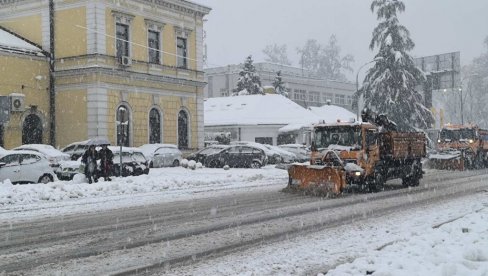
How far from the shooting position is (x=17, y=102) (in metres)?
33.3

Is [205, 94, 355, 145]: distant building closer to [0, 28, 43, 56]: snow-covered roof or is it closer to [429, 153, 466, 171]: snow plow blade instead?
[429, 153, 466, 171]: snow plow blade

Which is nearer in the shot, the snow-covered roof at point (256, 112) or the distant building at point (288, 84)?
the snow-covered roof at point (256, 112)

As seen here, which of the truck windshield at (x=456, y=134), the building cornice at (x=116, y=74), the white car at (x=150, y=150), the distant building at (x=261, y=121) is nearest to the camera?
the truck windshield at (x=456, y=134)

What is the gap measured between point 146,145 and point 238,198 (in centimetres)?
1817

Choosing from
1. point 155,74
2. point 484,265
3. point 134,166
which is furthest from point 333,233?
point 155,74

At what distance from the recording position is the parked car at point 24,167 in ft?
73.1

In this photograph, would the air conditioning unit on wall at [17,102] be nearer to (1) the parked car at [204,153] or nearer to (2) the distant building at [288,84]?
(1) the parked car at [204,153]

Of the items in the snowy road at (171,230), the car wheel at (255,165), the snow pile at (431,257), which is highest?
the car wheel at (255,165)

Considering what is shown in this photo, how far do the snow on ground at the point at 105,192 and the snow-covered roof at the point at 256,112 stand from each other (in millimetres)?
27279

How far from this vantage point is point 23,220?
1392cm

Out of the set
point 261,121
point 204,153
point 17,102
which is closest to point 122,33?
point 17,102

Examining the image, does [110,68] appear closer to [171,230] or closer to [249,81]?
[171,230]

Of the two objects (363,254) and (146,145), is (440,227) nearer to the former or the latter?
(363,254)

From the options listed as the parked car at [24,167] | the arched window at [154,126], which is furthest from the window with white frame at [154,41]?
the parked car at [24,167]
